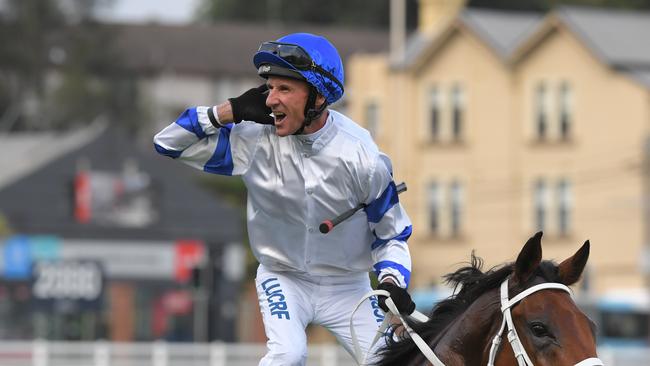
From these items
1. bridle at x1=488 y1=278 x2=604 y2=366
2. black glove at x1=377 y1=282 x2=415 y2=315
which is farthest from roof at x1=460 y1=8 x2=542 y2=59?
bridle at x1=488 y1=278 x2=604 y2=366

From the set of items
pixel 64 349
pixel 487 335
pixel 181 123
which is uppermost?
pixel 181 123

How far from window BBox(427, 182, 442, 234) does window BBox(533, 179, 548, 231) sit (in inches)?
147

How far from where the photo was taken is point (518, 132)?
54250 millimetres

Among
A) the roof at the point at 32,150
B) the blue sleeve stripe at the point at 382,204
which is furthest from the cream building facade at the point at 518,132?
Result: the blue sleeve stripe at the point at 382,204

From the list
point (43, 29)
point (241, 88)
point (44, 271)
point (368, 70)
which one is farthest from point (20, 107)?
point (44, 271)

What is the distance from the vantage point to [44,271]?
1310 inches

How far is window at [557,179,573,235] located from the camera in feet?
173

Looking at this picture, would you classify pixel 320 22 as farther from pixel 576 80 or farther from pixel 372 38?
pixel 576 80

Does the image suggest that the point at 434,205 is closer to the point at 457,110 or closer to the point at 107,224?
the point at 457,110

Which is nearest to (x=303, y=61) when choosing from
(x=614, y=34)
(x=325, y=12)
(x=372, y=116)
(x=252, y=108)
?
(x=252, y=108)

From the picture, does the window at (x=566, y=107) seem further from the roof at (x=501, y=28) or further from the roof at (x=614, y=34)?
the roof at (x=501, y=28)

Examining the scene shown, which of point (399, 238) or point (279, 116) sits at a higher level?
point (279, 116)

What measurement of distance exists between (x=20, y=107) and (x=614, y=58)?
40810 millimetres

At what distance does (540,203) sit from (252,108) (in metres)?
47.6
